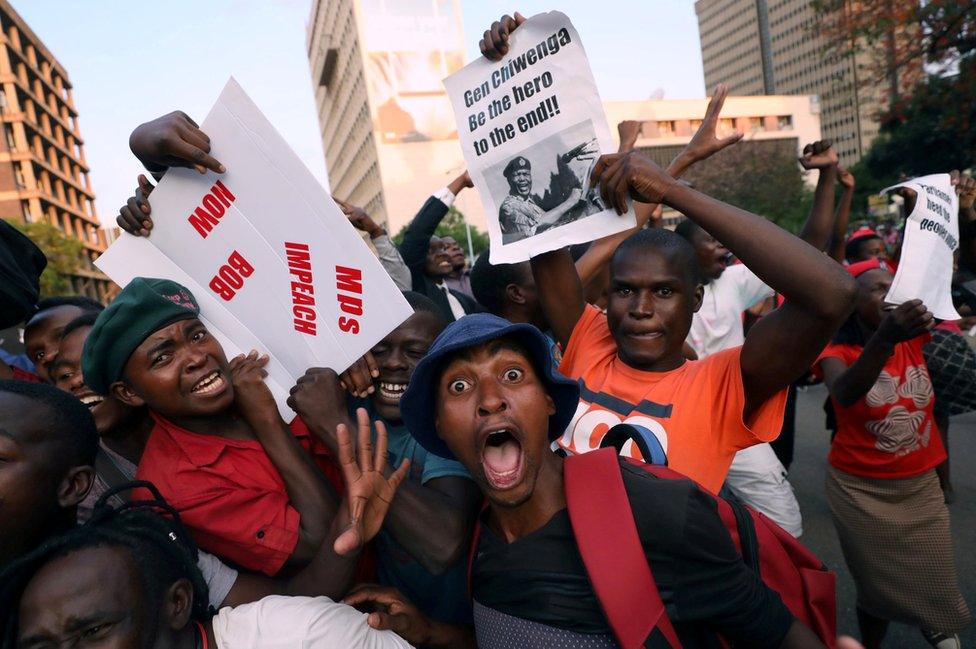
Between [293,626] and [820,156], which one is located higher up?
[820,156]

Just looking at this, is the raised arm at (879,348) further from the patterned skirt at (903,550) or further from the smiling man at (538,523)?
the smiling man at (538,523)

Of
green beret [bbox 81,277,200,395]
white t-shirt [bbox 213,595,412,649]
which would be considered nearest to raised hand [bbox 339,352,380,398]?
green beret [bbox 81,277,200,395]

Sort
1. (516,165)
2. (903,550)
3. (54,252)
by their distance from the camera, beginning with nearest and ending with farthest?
(516,165) → (903,550) → (54,252)

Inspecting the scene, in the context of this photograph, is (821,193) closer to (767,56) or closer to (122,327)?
Result: (122,327)

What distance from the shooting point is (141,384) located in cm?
164

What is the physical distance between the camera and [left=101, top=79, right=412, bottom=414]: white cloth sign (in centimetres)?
170

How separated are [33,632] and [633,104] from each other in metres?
75.4

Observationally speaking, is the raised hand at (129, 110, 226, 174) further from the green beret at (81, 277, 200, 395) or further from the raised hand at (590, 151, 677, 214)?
the raised hand at (590, 151, 677, 214)

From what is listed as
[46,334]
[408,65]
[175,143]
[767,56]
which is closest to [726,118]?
[408,65]

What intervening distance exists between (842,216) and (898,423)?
62.3 inches

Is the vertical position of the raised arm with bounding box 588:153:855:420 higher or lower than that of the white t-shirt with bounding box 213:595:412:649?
higher

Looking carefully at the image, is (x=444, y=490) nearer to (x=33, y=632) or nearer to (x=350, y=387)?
(x=350, y=387)

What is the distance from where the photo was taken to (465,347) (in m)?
1.44

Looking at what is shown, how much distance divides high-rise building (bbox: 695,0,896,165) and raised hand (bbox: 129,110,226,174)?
101 metres
